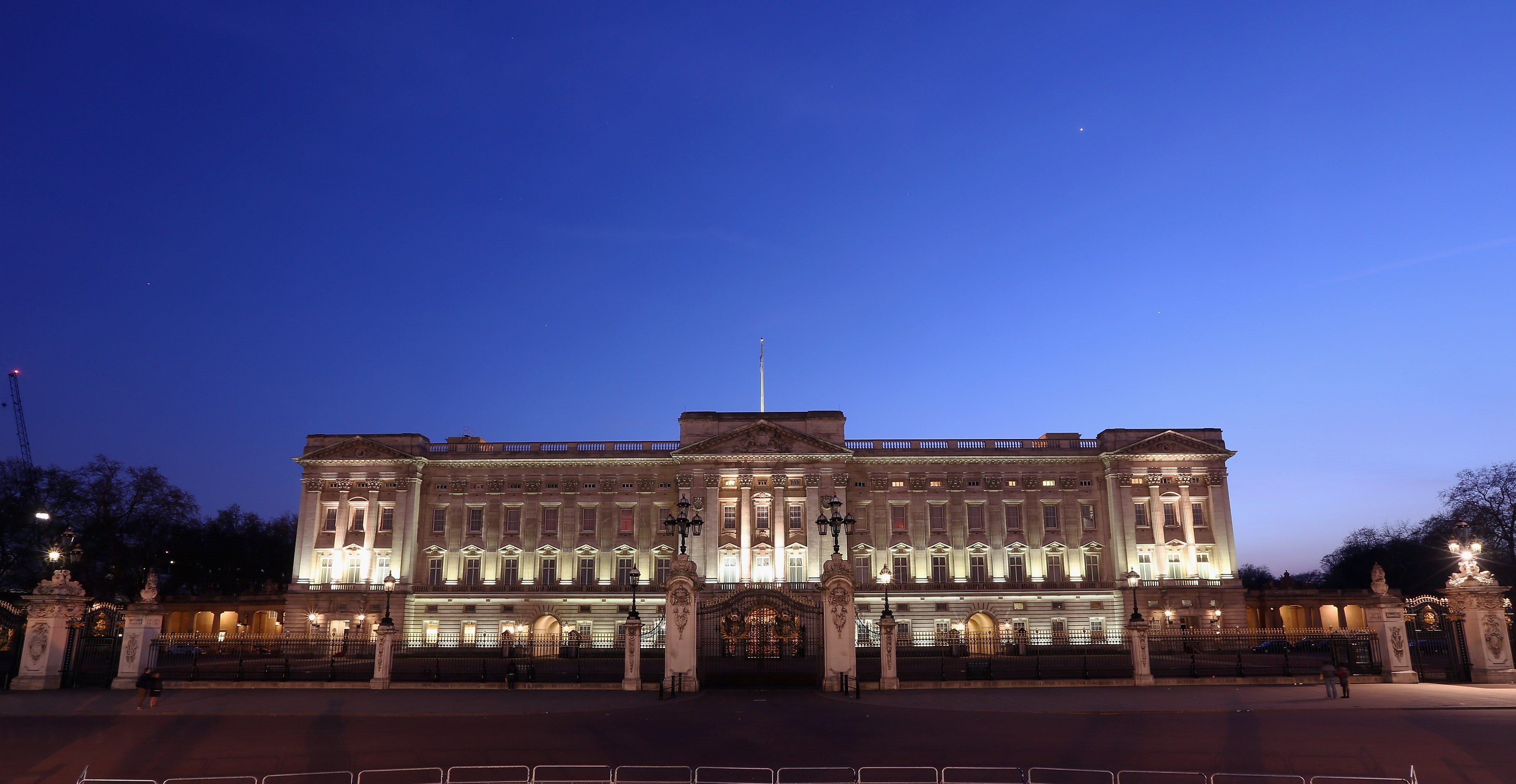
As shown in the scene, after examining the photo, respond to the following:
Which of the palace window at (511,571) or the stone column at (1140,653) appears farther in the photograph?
the palace window at (511,571)

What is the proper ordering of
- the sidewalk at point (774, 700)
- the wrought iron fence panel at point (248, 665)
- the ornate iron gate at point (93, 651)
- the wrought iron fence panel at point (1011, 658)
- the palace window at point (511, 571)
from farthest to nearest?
the palace window at point (511, 571)
the wrought iron fence panel at point (1011, 658)
the wrought iron fence panel at point (248, 665)
the ornate iron gate at point (93, 651)
the sidewalk at point (774, 700)

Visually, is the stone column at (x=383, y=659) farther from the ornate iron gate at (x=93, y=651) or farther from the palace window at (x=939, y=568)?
the palace window at (x=939, y=568)

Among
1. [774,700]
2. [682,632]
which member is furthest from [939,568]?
[774,700]

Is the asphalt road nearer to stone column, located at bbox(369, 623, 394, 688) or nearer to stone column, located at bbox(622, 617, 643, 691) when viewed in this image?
stone column, located at bbox(622, 617, 643, 691)

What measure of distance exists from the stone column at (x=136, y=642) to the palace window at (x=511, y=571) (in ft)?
113

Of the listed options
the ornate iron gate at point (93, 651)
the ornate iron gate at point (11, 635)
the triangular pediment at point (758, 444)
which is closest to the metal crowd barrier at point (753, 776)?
the ornate iron gate at point (93, 651)

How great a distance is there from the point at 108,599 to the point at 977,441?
6338 cm

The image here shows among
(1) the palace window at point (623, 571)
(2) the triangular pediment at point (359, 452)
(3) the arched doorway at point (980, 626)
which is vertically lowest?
(3) the arched doorway at point (980, 626)

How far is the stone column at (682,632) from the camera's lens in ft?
92.6

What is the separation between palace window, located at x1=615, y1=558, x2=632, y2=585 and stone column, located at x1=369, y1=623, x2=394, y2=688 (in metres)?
34.2

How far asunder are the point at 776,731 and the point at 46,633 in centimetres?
2517

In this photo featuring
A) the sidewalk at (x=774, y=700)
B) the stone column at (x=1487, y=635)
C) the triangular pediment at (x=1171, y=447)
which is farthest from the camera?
the triangular pediment at (x=1171, y=447)

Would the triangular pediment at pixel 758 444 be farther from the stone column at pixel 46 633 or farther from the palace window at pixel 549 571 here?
the stone column at pixel 46 633

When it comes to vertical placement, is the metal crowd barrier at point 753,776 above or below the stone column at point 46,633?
below
